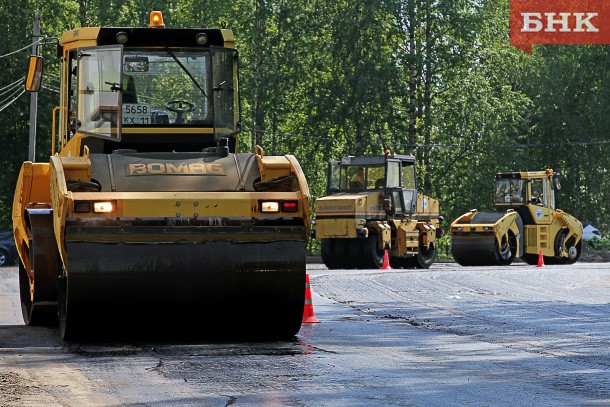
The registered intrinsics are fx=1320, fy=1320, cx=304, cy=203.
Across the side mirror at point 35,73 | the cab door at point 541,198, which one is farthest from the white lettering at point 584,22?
the side mirror at point 35,73

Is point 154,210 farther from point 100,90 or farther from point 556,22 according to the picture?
point 556,22

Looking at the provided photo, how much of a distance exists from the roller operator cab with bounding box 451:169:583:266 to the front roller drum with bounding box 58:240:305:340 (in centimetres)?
2472

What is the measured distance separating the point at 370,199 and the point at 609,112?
31.6 metres

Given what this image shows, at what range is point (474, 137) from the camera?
2256 inches

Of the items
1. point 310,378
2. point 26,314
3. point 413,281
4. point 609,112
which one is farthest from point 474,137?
point 310,378

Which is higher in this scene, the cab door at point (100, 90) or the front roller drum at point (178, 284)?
the cab door at point (100, 90)

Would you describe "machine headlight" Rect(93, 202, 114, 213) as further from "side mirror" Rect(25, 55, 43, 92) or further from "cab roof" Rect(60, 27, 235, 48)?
"cab roof" Rect(60, 27, 235, 48)

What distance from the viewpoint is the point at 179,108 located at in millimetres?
14336

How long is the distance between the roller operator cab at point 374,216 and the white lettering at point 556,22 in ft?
81.8

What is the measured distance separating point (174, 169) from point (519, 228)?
85.5ft

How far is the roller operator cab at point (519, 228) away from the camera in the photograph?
36594mm

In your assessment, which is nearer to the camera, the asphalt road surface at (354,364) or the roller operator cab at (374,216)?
the asphalt road surface at (354,364)

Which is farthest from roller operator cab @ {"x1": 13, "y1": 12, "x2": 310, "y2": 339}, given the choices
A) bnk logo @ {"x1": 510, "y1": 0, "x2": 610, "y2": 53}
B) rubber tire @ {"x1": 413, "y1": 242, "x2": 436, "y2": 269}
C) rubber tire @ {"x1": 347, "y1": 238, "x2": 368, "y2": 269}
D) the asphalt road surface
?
bnk logo @ {"x1": 510, "y1": 0, "x2": 610, "y2": 53}

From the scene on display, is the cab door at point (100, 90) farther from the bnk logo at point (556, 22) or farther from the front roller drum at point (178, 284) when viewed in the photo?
the bnk logo at point (556, 22)
